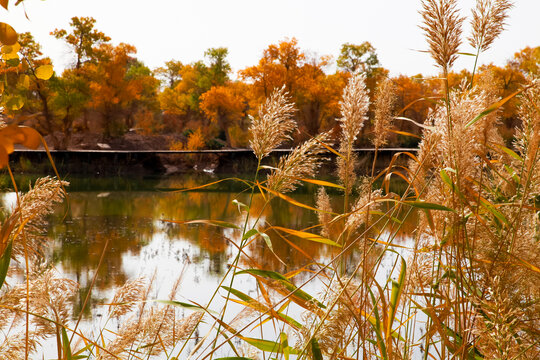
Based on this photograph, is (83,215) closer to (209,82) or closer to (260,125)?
(260,125)

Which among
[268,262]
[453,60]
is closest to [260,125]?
[453,60]

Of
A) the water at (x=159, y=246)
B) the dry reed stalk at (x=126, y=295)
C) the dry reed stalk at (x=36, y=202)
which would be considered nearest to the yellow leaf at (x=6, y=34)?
the dry reed stalk at (x=36, y=202)

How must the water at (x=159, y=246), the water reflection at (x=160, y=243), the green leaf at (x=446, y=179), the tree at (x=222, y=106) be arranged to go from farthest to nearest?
1. the tree at (x=222, y=106)
2. the water reflection at (x=160, y=243)
3. the water at (x=159, y=246)
4. the green leaf at (x=446, y=179)

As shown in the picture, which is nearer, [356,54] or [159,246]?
[159,246]

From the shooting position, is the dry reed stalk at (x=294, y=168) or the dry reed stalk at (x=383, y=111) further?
the dry reed stalk at (x=383, y=111)

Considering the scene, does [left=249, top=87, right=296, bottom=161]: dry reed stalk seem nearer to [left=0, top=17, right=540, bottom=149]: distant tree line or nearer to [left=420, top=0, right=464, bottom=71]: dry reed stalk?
[left=420, top=0, right=464, bottom=71]: dry reed stalk

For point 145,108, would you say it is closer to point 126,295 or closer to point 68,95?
point 68,95

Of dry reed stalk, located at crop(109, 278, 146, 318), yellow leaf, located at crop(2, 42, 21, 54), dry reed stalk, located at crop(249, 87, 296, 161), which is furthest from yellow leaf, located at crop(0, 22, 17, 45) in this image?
dry reed stalk, located at crop(109, 278, 146, 318)

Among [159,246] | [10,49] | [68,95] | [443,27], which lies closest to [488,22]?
[443,27]

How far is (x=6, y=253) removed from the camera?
0.89m

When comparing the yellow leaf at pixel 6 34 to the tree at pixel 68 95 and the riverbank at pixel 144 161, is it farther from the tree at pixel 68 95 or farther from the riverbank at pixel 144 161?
the tree at pixel 68 95

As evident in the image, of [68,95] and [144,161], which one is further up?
[68,95]

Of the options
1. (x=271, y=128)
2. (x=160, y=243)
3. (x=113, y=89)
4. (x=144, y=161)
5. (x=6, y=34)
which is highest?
(x=113, y=89)

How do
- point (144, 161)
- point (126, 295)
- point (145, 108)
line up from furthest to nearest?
point (145, 108) < point (144, 161) < point (126, 295)
